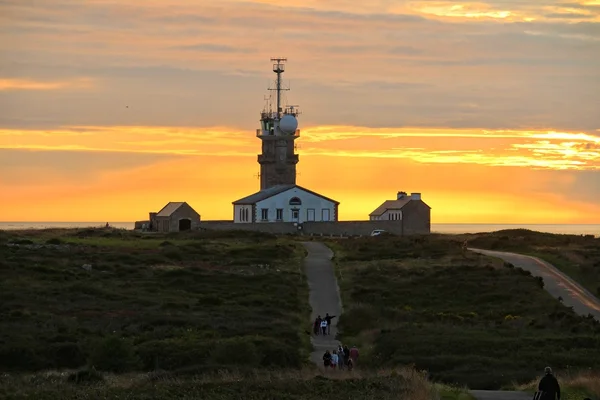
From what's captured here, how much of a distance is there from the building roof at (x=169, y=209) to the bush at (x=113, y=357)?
6209cm

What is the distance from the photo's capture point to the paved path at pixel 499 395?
2633 cm

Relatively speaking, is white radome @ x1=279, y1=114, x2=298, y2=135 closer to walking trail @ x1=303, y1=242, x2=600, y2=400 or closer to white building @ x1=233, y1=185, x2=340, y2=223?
white building @ x1=233, y1=185, x2=340, y2=223

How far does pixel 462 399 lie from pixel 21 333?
17905 mm

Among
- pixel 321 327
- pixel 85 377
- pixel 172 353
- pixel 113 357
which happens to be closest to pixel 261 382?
pixel 85 377

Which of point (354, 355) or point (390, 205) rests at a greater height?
point (390, 205)

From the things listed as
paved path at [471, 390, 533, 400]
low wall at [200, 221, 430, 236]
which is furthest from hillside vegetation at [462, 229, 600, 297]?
paved path at [471, 390, 533, 400]

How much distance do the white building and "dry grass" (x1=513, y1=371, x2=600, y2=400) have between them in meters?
65.3

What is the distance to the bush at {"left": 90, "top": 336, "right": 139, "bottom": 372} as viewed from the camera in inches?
1335

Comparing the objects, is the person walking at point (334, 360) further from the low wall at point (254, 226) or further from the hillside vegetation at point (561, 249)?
the low wall at point (254, 226)

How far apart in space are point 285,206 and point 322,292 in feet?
132

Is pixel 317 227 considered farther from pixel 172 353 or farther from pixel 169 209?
pixel 172 353

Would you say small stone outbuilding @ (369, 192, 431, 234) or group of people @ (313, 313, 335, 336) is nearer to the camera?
group of people @ (313, 313, 335, 336)

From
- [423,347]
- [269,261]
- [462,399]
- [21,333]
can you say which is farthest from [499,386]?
[269,261]

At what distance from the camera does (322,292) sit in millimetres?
54656
